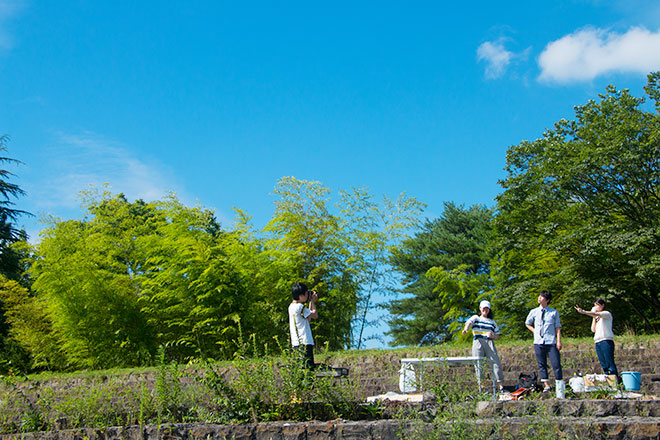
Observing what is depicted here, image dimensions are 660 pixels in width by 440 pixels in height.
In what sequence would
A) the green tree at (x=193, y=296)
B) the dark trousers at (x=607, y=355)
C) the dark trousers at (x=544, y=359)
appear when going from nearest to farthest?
1. the dark trousers at (x=544, y=359)
2. the dark trousers at (x=607, y=355)
3. the green tree at (x=193, y=296)

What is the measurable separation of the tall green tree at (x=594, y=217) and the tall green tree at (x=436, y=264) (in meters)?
6.02

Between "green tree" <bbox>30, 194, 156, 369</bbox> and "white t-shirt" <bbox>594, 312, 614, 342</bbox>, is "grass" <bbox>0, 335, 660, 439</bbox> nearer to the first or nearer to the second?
"white t-shirt" <bbox>594, 312, 614, 342</bbox>

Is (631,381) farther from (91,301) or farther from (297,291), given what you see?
(91,301)

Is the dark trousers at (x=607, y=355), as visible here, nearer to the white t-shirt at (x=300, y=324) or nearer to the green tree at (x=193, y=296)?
the white t-shirt at (x=300, y=324)

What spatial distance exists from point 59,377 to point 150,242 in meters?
4.61

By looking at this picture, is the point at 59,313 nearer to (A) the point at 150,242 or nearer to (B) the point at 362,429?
(A) the point at 150,242

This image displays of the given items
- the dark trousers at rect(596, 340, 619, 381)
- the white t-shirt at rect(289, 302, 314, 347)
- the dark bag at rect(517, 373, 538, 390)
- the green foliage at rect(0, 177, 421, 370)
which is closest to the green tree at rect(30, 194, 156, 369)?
the green foliage at rect(0, 177, 421, 370)

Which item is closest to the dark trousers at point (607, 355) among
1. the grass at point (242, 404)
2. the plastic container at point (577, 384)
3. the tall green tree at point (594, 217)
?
the plastic container at point (577, 384)

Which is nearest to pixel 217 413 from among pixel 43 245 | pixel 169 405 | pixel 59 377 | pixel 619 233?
pixel 169 405

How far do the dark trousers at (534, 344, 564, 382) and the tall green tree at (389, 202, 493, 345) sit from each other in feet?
60.7

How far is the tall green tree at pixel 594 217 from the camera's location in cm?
1673

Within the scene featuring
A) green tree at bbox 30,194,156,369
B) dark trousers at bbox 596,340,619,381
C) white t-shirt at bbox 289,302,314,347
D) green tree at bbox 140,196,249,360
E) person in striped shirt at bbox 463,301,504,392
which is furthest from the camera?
green tree at bbox 30,194,156,369

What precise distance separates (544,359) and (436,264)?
72.9 feet

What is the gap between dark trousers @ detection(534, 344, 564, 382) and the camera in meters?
6.40
